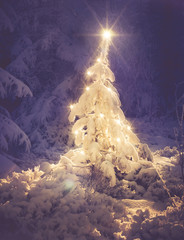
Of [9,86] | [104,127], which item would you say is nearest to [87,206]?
[104,127]

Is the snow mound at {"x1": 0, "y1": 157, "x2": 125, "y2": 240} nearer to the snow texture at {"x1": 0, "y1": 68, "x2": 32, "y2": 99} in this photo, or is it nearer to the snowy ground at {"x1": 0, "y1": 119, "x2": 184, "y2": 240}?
the snowy ground at {"x1": 0, "y1": 119, "x2": 184, "y2": 240}

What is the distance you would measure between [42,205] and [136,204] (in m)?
2.31

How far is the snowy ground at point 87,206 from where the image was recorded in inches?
104

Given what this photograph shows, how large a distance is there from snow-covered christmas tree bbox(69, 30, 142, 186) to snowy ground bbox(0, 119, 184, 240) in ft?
1.53

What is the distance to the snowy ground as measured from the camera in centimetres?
264

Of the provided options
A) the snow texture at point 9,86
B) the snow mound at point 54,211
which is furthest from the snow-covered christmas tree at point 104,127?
the snow texture at point 9,86

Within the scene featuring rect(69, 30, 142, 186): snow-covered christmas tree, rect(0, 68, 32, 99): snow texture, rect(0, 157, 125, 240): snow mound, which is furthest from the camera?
rect(0, 68, 32, 99): snow texture

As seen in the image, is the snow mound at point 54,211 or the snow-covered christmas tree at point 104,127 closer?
the snow mound at point 54,211

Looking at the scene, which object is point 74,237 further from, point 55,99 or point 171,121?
point 171,121

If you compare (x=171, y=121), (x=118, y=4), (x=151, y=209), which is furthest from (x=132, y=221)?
(x=118, y=4)

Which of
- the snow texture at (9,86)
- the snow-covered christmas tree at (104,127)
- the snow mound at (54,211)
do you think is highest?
the snow texture at (9,86)

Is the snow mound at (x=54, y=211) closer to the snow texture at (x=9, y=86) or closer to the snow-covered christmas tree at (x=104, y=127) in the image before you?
the snow-covered christmas tree at (x=104, y=127)

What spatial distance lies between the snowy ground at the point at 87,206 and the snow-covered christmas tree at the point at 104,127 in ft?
1.53

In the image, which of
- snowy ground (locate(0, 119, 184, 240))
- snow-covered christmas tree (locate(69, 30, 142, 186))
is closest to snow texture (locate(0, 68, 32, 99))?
snow-covered christmas tree (locate(69, 30, 142, 186))
